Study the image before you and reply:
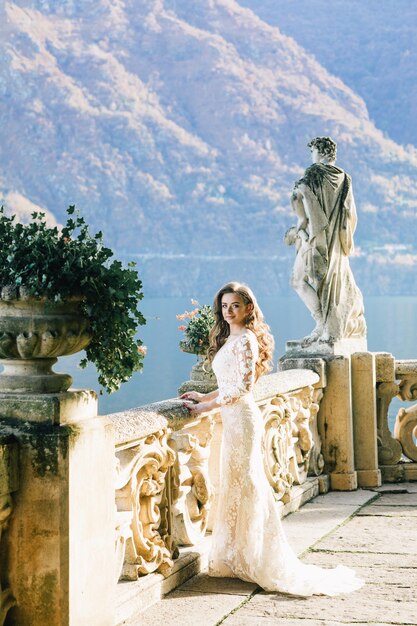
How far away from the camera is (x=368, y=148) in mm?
125875

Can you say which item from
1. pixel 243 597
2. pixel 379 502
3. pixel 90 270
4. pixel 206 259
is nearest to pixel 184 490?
pixel 243 597

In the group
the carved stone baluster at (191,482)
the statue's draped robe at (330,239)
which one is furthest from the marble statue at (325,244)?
the carved stone baluster at (191,482)

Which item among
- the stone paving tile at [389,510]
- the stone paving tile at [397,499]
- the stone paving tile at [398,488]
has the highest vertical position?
the stone paving tile at [398,488]

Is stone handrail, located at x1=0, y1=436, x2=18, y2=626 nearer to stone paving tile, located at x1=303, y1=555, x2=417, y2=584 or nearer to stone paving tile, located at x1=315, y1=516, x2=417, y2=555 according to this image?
stone paving tile, located at x1=303, y1=555, x2=417, y2=584

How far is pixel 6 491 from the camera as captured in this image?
3.68 metres

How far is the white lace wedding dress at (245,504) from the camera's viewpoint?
16.7 ft

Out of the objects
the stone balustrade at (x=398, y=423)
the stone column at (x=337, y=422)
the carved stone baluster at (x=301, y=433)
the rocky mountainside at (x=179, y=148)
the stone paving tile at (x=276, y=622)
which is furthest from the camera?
the rocky mountainside at (x=179, y=148)

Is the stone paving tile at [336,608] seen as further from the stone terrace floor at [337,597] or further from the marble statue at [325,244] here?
the marble statue at [325,244]

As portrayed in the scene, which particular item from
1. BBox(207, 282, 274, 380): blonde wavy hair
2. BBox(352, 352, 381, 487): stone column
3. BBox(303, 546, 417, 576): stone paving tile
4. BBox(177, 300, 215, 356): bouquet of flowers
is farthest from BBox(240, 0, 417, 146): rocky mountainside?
BBox(207, 282, 274, 380): blonde wavy hair

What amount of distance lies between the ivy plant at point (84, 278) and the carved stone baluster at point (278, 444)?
273cm

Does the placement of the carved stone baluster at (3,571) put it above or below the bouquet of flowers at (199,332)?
below

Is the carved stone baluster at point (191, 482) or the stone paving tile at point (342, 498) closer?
the carved stone baluster at point (191, 482)

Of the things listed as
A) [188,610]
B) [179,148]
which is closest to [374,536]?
[188,610]

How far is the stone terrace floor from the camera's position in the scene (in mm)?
4582
